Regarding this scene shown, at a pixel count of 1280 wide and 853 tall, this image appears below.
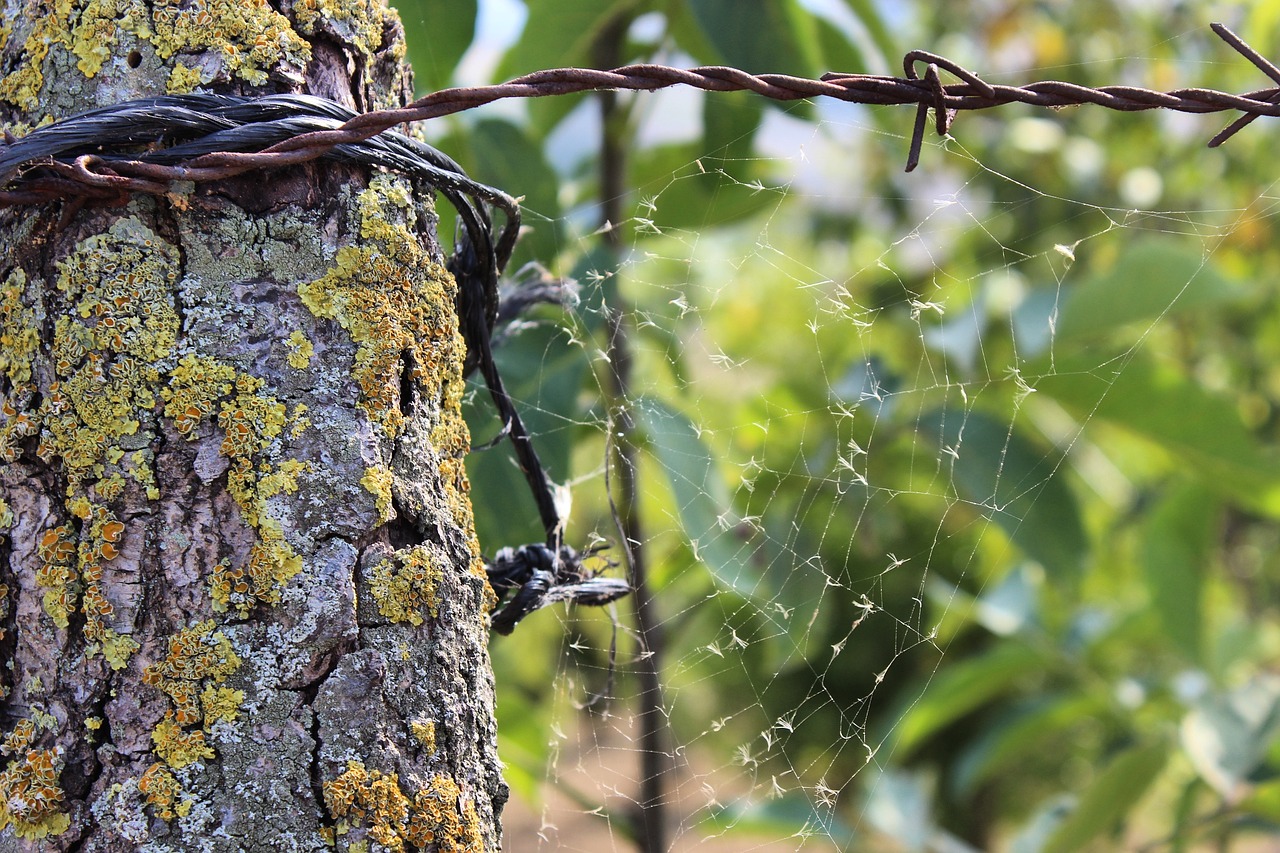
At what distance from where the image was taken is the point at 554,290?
2.58 ft

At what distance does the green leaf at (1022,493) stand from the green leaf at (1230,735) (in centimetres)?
51

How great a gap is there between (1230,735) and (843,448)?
85cm

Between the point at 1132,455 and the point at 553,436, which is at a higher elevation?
the point at 1132,455

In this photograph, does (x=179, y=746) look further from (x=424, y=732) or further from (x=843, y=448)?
(x=843, y=448)

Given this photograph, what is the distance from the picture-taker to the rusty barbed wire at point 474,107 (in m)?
0.45

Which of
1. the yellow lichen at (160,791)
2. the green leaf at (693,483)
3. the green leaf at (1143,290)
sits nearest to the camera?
the yellow lichen at (160,791)

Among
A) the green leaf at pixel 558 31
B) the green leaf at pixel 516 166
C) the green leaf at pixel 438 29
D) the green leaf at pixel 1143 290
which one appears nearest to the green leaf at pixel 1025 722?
the green leaf at pixel 1143 290

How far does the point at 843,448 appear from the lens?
1562 millimetres

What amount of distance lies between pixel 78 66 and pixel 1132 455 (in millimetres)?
2927

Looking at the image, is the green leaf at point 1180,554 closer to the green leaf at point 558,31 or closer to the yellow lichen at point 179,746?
A: the green leaf at point 558,31

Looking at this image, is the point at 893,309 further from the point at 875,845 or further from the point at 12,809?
the point at 12,809

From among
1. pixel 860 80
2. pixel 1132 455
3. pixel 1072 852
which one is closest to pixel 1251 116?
pixel 860 80

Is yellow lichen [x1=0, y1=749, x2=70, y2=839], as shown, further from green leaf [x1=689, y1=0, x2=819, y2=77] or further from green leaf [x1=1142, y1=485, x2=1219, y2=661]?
green leaf [x1=1142, y1=485, x2=1219, y2=661]

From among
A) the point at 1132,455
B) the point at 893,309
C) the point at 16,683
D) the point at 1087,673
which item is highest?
the point at 893,309
